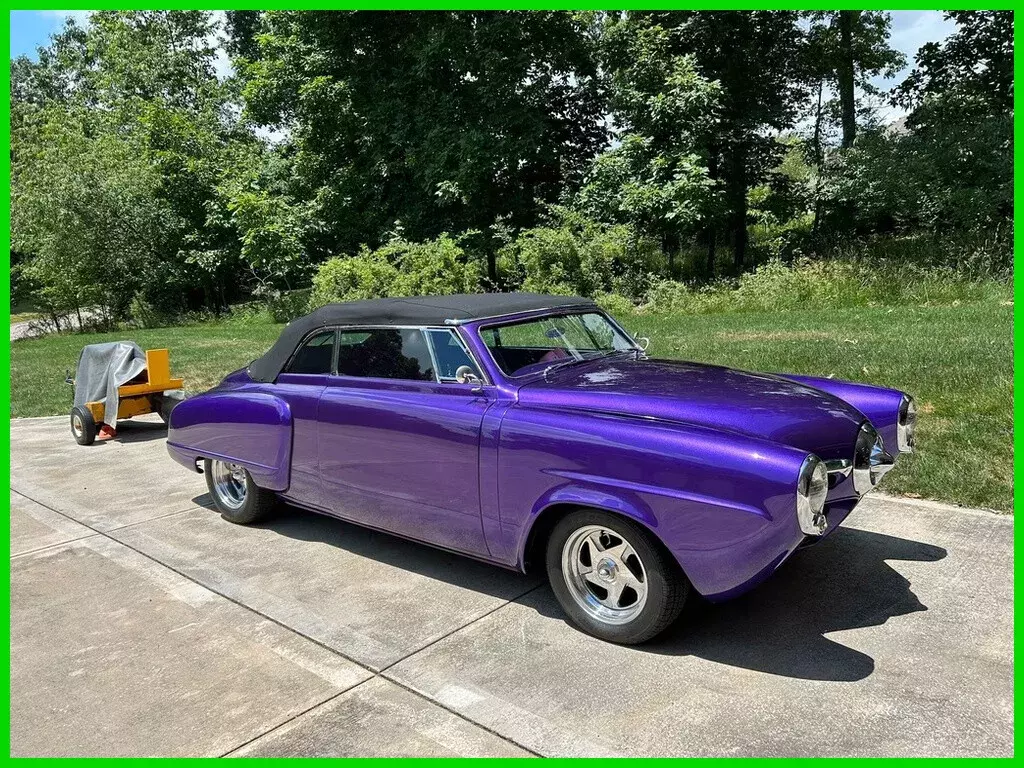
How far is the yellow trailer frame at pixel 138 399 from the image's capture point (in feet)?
26.6

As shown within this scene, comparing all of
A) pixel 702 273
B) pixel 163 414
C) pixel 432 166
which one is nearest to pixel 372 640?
pixel 163 414

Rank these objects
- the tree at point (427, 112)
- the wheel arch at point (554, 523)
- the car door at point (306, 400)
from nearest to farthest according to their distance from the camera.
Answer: the wheel arch at point (554, 523)
the car door at point (306, 400)
the tree at point (427, 112)

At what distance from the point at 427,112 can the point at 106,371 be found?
15.9 meters

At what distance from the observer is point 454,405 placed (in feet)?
13.1

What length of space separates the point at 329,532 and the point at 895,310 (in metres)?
10.5

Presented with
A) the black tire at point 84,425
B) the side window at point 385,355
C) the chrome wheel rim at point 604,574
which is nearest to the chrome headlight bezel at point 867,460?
the chrome wheel rim at point 604,574

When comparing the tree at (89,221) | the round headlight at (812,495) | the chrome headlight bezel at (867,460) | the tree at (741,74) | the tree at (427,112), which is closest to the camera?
the round headlight at (812,495)

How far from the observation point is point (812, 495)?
9.99 ft

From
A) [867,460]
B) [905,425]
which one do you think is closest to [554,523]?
[867,460]

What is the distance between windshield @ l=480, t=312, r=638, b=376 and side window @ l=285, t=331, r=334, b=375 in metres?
1.16

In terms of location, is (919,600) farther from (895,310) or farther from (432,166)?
(432,166)

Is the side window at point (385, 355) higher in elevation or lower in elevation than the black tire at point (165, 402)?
higher

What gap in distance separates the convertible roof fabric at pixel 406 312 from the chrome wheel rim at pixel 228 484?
72cm

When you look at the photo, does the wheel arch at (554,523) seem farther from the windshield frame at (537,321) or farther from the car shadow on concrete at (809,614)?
the windshield frame at (537,321)
